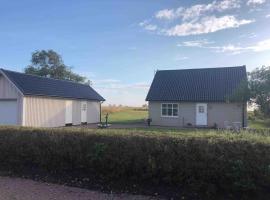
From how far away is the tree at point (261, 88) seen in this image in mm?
21250

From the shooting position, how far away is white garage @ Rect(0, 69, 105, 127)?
24.5 metres

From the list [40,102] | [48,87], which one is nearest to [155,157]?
[40,102]

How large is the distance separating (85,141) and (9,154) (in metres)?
2.74

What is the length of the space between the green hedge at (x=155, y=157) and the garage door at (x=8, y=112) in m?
16.0

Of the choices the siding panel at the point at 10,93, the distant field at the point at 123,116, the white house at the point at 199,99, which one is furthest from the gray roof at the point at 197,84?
the siding panel at the point at 10,93

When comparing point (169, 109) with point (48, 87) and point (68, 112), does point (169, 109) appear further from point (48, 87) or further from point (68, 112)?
point (48, 87)

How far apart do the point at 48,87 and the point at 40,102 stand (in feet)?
8.25

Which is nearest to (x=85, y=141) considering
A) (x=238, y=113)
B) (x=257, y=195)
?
(x=257, y=195)

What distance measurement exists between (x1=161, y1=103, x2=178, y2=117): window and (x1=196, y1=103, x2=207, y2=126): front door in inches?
83.0

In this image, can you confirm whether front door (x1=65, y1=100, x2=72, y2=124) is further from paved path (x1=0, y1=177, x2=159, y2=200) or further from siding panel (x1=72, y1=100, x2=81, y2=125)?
paved path (x1=0, y1=177, x2=159, y2=200)

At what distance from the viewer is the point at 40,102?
26.2 m

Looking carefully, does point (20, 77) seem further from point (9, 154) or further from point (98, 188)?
point (98, 188)

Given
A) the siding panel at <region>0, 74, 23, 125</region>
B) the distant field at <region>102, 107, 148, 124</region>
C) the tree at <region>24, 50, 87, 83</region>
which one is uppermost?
the tree at <region>24, 50, 87, 83</region>

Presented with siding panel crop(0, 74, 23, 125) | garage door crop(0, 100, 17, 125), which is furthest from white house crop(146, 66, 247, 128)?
garage door crop(0, 100, 17, 125)
